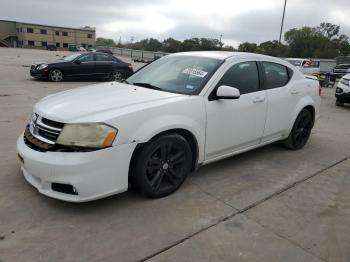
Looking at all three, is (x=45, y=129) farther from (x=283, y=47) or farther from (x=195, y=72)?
(x=283, y=47)

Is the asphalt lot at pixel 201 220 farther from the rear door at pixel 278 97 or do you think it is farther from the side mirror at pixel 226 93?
the side mirror at pixel 226 93

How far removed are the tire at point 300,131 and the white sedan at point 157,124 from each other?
0.98 ft

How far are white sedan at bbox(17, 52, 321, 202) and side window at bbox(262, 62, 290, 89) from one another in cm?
2

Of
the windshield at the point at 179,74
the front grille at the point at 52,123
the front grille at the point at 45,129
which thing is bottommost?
the front grille at the point at 45,129

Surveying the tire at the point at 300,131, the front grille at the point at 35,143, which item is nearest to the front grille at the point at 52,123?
the front grille at the point at 35,143

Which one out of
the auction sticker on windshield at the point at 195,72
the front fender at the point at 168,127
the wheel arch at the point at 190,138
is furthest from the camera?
the auction sticker on windshield at the point at 195,72

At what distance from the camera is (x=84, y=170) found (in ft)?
10.3

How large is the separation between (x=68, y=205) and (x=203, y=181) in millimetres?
1637

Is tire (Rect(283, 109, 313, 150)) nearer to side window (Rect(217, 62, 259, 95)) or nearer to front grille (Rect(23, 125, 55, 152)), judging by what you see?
side window (Rect(217, 62, 259, 95))

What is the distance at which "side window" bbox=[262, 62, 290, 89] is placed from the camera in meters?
4.98

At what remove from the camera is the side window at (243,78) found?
437 centimetres

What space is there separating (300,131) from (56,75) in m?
11.1

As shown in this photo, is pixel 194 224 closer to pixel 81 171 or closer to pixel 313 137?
pixel 81 171

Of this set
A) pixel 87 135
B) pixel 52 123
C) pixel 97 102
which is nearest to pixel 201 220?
pixel 87 135
